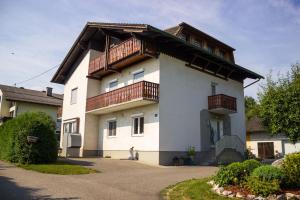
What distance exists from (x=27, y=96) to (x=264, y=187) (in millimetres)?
37620

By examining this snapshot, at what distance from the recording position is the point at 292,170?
8508 millimetres

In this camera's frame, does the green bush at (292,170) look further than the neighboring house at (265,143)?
No

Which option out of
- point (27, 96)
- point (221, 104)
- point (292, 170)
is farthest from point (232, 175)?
point (27, 96)

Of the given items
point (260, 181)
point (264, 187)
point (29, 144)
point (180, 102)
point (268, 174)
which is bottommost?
point (264, 187)

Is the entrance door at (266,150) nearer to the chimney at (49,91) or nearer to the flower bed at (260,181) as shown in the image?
the flower bed at (260,181)

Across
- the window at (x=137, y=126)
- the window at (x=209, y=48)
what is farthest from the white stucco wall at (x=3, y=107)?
the window at (x=209, y=48)

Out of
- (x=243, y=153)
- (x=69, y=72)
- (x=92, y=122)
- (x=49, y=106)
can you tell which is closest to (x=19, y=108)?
(x=49, y=106)

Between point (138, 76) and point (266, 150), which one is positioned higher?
point (138, 76)

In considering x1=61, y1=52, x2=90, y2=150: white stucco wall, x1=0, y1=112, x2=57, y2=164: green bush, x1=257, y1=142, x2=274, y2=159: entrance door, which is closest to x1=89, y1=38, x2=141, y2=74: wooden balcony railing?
x1=61, y1=52, x2=90, y2=150: white stucco wall

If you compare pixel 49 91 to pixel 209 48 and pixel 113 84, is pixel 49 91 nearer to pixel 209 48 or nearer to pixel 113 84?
pixel 113 84

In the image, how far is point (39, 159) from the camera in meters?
15.6

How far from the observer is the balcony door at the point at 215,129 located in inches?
862

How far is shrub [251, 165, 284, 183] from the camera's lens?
7.88 metres

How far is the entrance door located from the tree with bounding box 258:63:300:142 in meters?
14.3
